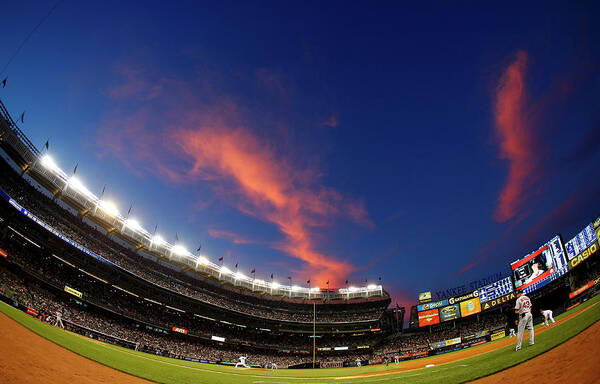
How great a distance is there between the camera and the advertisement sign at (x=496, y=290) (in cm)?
4012

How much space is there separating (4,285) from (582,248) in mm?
60693

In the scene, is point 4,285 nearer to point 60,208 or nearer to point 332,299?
point 60,208

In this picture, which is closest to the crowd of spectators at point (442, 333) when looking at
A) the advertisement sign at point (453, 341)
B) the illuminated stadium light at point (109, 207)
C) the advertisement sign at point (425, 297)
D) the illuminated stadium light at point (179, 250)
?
the advertisement sign at point (453, 341)

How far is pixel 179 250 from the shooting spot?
51.3 metres

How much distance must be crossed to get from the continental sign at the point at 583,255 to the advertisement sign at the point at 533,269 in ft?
9.91

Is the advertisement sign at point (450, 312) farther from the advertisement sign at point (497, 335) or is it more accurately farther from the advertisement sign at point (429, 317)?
the advertisement sign at point (497, 335)

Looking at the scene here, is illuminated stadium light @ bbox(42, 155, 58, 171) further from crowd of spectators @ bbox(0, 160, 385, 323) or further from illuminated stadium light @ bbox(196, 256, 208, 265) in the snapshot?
illuminated stadium light @ bbox(196, 256, 208, 265)

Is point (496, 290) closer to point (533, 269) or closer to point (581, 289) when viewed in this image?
point (533, 269)

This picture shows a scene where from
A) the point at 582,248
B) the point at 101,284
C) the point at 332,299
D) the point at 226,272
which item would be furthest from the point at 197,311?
the point at 582,248

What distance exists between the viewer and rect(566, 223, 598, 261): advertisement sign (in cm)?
2698

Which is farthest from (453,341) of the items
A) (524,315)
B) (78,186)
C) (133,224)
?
(78,186)

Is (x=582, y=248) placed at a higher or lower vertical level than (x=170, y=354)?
higher

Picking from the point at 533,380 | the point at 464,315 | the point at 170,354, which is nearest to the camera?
the point at 533,380

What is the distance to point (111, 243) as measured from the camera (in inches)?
1670
